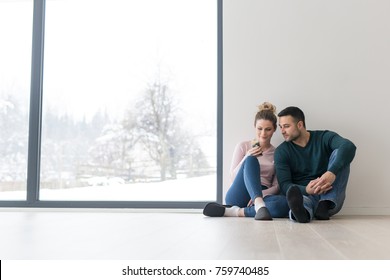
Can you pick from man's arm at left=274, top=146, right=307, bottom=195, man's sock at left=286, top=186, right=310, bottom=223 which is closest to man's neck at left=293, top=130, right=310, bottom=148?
man's arm at left=274, top=146, right=307, bottom=195

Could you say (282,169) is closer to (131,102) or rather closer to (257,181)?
(257,181)

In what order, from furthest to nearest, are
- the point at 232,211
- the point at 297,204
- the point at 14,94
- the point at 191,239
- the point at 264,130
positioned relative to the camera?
the point at 14,94
the point at 264,130
the point at 232,211
the point at 297,204
the point at 191,239

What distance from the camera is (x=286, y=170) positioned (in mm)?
3533

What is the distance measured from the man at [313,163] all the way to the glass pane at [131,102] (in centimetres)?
80

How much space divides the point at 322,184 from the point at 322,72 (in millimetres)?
1117

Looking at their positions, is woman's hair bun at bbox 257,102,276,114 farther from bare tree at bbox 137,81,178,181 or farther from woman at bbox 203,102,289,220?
bare tree at bbox 137,81,178,181

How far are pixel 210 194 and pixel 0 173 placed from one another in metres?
1.91

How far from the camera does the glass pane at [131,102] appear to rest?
429 centimetres

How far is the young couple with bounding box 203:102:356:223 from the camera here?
3334mm

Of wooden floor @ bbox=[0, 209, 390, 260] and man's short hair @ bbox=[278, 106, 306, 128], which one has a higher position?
man's short hair @ bbox=[278, 106, 306, 128]

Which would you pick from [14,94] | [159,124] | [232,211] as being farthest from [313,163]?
[14,94]

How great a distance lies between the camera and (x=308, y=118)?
3.99 meters

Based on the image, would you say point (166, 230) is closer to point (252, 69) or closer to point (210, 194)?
point (210, 194)

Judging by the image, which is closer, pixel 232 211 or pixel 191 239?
pixel 191 239
